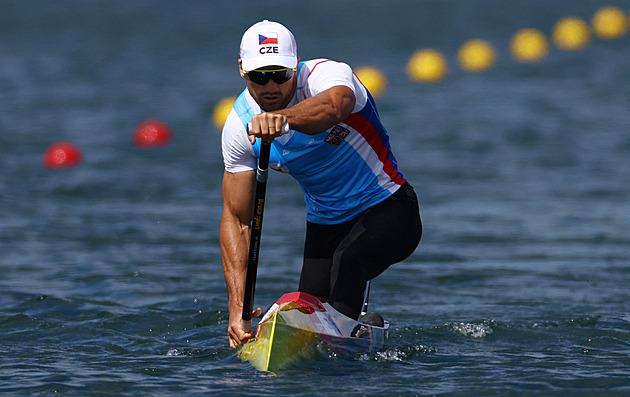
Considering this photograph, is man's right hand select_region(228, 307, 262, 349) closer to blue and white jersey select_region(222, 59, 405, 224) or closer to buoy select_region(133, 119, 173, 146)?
blue and white jersey select_region(222, 59, 405, 224)

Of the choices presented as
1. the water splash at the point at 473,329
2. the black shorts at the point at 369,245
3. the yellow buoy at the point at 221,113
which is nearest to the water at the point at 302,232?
the water splash at the point at 473,329

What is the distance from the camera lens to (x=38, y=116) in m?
21.3

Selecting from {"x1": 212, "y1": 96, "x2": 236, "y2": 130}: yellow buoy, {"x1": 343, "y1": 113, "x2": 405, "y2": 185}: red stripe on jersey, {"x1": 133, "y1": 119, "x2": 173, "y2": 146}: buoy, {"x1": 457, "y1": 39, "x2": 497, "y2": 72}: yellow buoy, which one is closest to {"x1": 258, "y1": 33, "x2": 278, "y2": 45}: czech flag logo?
{"x1": 343, "y1": 113, "x2": 405, "y2": 185}: red stripe on jersey

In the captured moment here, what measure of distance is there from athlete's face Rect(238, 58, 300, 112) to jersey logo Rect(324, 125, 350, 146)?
351 millimetres

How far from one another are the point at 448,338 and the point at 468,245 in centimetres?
416

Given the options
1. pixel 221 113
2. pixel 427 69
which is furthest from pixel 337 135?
pixel 427 69

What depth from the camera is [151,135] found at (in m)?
18.8

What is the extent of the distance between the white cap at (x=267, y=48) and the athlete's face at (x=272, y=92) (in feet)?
0.35

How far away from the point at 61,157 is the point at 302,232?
6.25 meters

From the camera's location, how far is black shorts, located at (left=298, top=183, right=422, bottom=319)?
582 cm

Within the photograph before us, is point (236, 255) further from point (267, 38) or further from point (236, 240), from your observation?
point (267, 38)

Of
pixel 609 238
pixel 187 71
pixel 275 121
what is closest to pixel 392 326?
pixel 275 121

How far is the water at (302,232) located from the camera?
20.1 ft

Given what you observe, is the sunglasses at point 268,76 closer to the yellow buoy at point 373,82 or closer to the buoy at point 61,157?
the buoy at point 61,157
